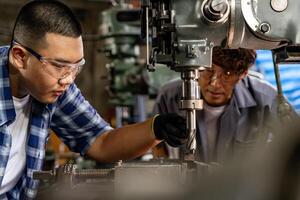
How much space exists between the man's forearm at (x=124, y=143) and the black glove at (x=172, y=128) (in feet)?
0.23

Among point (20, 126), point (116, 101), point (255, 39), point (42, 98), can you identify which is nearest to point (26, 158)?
point (20, 126)

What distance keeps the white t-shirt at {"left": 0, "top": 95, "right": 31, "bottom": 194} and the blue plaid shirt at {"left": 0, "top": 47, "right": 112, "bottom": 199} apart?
0.01 metres

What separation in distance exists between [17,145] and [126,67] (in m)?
1.21

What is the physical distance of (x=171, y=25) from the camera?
97 cm

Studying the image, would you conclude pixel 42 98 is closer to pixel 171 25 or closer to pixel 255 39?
pixel 171 25

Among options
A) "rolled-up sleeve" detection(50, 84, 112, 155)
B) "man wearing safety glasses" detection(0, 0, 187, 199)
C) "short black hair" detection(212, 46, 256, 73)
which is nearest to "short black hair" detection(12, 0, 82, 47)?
"man wearing safety glasses" detection(0, 0, 187, 199)

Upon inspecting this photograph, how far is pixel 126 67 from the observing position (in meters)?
2.44

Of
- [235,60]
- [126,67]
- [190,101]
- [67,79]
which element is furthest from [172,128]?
[126,67]

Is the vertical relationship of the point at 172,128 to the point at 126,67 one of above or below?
above

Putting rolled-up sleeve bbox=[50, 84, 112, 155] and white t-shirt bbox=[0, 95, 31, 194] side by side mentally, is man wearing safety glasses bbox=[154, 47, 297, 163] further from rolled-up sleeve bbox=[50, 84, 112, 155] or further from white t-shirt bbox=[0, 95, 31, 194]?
white t-shirt bbox=[0, 95, 31, 194]

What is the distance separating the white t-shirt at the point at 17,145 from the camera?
127cm

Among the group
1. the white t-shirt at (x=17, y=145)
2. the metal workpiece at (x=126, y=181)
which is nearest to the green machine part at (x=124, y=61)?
the white t-shirt at (x=17, y=145)

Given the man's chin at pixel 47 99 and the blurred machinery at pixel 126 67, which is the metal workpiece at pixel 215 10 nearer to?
the man's chin at pixel 47 99

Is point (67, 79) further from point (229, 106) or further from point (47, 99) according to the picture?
point (229, 106)
